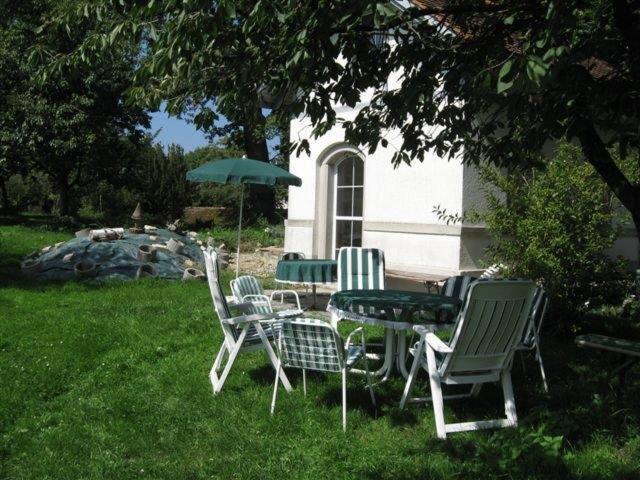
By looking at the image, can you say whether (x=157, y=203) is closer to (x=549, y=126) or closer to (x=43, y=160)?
(x=43, y=160)

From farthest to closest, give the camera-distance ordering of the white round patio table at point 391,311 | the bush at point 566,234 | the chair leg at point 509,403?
Result: 1. the bush at point 566,234
2. the white round patio table at point 391,311
3. the chair leg at point 509,403

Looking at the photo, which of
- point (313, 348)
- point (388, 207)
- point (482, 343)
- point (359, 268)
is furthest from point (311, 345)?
point (388, 207)

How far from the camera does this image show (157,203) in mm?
30500

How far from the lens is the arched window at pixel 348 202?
42.8ft

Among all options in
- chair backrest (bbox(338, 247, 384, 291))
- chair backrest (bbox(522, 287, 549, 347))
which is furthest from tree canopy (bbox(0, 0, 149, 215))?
chair backrest (bbox(522, 287, 549, 347))

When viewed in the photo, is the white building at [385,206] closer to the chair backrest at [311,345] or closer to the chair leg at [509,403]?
the chair leg at [509,403]

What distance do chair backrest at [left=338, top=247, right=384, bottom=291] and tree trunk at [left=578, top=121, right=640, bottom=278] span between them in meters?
3.95

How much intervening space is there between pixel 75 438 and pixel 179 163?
91.7 ft

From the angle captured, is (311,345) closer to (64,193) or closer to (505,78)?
(505,78)

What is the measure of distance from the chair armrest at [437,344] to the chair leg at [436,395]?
79mm

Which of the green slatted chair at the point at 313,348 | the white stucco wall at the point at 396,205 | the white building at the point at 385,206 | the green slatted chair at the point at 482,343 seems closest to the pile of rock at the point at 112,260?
the white building at the point at 385,206

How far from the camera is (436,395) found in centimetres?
447

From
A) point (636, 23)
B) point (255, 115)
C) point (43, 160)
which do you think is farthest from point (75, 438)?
point (43, 160)

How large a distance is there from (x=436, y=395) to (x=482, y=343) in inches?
19.4
